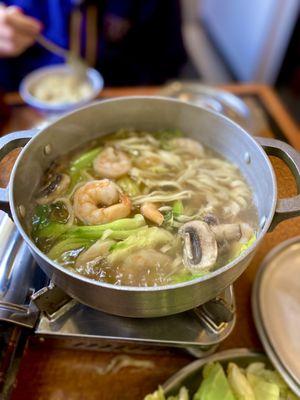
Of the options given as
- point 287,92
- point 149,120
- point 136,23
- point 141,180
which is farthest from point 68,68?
point 287,92

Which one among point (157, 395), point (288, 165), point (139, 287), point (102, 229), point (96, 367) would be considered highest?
point (288, 165)

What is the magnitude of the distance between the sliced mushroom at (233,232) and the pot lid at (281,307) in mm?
246

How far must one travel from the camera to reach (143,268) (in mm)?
1096

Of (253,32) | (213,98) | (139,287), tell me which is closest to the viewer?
(139,287)

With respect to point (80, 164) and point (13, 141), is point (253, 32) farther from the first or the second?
point (13, 141)

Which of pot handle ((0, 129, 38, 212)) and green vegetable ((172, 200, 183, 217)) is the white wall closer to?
green vegetable ((172, 200, 183, 217))

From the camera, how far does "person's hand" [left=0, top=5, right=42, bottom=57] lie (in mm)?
2105

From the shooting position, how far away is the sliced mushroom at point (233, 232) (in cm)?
116

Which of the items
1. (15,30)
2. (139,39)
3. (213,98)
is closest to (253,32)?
(139,39)

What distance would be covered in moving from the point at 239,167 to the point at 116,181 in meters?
0.46

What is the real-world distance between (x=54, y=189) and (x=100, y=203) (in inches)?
6.9

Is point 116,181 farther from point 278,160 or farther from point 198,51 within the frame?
point 198,51

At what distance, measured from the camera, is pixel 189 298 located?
0.90m

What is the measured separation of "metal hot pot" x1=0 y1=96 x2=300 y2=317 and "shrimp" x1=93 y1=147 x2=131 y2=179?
10 cm
